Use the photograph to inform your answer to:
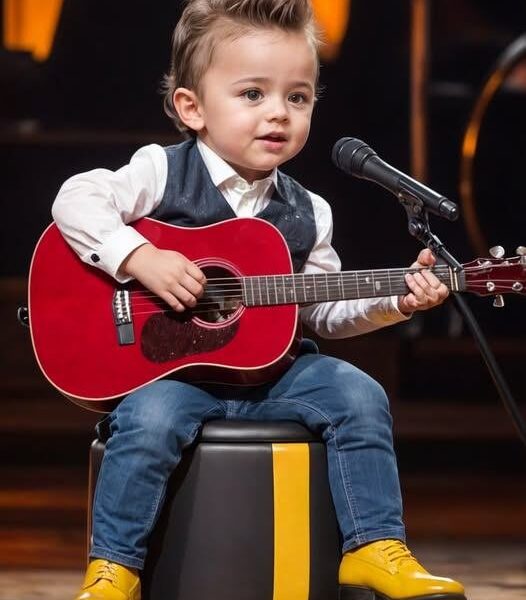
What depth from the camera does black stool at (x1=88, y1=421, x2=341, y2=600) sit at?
1827 millimetres

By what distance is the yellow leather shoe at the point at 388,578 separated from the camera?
1733mm

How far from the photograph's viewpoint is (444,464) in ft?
13.4

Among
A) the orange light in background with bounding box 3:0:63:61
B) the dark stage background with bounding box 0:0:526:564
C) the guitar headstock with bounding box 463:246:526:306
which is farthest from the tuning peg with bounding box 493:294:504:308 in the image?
the orange light in background with bounding box 3:0:63:61

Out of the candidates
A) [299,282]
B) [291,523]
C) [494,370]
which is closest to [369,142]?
[299,282]

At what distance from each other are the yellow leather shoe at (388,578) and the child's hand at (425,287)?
37 centimetres

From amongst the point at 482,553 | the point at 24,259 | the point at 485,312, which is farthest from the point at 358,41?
the point at 482,553

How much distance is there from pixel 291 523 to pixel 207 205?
0.54 metres

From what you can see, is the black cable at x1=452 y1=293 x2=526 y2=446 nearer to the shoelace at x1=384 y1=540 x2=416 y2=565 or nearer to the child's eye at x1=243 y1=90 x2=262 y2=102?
the shoelace at x1=384 y1=540 x2=416 y2=565

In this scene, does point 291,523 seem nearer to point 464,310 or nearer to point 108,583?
point 108,583

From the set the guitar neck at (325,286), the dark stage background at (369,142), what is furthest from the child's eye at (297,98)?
the dark stage background at (369,142)

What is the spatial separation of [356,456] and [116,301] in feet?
1.47

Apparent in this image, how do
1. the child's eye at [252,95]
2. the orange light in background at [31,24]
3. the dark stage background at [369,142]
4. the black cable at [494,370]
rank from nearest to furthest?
the black cable at [494,370] → the child's eye at [252,95] → the dark stage background at [369,142] → the orange light in background at [31,24]

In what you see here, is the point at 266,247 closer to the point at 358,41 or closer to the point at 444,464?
the point at 444,464

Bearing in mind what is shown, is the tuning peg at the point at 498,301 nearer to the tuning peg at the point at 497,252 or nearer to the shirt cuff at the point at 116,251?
the tuning peg at the point at 497,252
